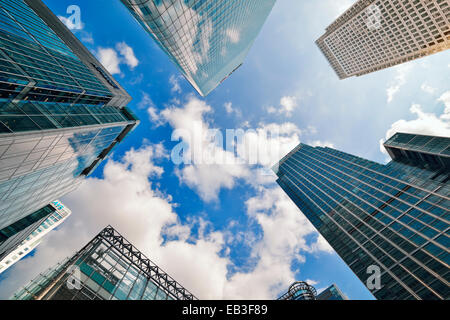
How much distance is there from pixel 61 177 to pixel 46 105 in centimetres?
1662

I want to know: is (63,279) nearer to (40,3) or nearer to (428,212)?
(428,212)

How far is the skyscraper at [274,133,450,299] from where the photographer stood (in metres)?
34.7

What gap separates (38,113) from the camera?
2275cm

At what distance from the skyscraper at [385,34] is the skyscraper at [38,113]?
409 feet

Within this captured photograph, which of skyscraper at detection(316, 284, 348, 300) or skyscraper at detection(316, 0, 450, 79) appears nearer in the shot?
skyscraper at detection(316, 284, 348, 300)

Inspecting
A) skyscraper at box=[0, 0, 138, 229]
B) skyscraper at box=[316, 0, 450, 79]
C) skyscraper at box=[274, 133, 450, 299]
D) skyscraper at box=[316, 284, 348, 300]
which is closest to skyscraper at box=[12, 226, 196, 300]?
skyscraper at box=[0, 0, 138, 229]

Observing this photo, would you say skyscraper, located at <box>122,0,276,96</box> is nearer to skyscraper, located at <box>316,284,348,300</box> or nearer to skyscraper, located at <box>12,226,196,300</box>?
skyscraper, located at <box>12,226,196,300</box>

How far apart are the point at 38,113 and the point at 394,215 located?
70.2 m

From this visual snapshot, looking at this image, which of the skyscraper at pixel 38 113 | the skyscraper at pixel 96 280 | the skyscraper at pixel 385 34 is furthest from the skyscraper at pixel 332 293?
the skyscraper at pixel 385 34

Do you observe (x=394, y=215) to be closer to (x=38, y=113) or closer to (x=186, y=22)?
(x=186, y=22)

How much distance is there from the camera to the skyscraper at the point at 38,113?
20188 mm

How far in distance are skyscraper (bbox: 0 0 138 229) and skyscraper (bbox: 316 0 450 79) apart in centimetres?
12458
